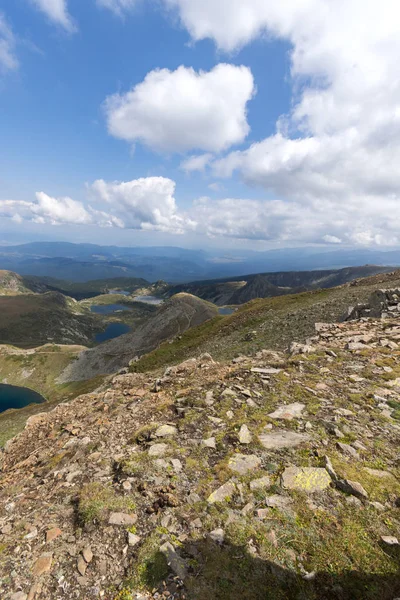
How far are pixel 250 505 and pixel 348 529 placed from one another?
2.14 meters

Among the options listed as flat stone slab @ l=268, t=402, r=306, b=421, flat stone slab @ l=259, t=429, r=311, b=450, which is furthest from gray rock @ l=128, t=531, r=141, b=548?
flat stone slab @ l=268, t=402, r=306, b=421

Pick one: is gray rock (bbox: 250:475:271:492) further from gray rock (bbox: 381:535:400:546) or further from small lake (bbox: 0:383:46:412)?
small lake (bbox: 0:383:46:412)

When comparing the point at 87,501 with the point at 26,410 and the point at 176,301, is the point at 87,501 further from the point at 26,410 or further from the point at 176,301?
the point at 176,301

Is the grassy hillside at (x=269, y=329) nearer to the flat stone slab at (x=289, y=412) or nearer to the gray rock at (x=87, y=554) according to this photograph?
the flat stone slab at (x=289, y=412)

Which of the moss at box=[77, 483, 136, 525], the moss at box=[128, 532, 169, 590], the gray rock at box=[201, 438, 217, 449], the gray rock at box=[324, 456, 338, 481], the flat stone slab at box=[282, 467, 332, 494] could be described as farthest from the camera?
the gray rock at box=[201, 438, 217, 449]

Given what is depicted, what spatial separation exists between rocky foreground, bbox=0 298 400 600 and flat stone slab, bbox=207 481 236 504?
0.03 metres

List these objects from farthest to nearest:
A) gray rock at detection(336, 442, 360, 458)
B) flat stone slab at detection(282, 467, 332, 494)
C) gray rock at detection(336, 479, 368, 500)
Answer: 1. gray rock at detection(336, 442, 360, 458)
2. flat stone slab at detection(282, 467, 332, 494)
3. gray rock at detection(336, 479, 368, 500)

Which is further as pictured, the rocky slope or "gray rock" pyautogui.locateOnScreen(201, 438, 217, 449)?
the rocky slope

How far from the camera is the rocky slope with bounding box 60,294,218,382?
13438 cm

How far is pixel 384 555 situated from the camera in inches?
210

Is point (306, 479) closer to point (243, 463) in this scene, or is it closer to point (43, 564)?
point (243, 463)

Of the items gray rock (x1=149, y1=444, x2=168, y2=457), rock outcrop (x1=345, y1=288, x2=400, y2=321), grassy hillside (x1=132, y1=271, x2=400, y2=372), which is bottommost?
grassy hillside (x1=132, y1=271, x2=400, y2=372)

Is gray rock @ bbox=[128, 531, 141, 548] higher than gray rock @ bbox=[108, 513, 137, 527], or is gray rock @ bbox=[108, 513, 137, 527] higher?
gray rock @ bbox=[128, 531, 141, 548]

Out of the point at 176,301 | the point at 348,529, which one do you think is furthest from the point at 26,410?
the point at 176,301
